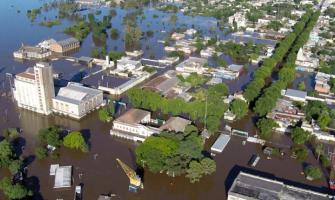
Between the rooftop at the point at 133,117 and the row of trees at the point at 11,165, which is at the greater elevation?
the rooftop at the point at 133,117

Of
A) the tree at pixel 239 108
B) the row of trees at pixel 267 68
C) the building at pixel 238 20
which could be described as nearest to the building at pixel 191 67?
the row of trees at pixel 267 68

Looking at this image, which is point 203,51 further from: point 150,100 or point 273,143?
point 273,143

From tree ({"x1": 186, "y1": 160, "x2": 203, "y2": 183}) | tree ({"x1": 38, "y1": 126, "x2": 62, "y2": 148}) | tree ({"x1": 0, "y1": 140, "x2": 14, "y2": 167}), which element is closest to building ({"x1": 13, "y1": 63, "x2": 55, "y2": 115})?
tree ({"x1": 38, "y1": 126, "x2": 62, "y2": 148})

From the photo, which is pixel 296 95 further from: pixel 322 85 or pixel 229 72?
pixel 229 72

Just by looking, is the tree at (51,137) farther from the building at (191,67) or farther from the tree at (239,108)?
the building at (191,67)

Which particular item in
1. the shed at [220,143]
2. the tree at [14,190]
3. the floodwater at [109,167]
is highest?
the tree at [14,190]

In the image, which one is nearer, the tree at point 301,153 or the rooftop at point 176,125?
the tree at point 301,153

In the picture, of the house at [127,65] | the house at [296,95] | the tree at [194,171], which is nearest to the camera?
the tree at [194,171]

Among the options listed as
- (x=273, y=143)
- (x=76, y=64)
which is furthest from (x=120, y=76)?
(x=273, y=143)
